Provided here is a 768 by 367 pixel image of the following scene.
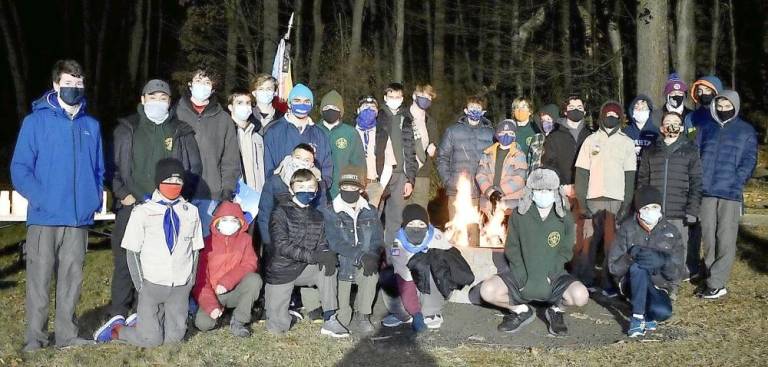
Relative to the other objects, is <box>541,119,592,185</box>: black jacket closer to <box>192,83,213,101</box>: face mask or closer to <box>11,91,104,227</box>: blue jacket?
<box>192,83,213,101</box>: face mask

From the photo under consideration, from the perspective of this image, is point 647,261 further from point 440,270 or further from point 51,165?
point 51,165

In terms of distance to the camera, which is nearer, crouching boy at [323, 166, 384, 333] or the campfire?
crouching boy at [323, 166, 384, 333]

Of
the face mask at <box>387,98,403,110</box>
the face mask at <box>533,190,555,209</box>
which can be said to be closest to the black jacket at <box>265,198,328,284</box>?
the face mask at <box>533,190,555,209</box>

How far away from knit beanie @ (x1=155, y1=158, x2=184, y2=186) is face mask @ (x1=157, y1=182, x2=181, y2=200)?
0.04 m

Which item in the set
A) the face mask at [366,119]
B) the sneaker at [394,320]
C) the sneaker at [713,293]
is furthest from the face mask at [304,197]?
the sneaker at [713,293]

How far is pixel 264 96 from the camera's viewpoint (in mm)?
9422

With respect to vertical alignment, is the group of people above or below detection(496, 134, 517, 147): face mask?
below

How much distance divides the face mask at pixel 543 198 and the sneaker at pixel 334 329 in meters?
2.10

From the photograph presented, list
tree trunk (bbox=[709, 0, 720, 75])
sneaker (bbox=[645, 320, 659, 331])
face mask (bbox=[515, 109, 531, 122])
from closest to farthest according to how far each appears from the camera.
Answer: sneaker (bbox=[645, 320, 659, 331]), face mask (bbox=[515, 109, 531, 122]), tree trunk (bbox=[709, 0, 720, 75])

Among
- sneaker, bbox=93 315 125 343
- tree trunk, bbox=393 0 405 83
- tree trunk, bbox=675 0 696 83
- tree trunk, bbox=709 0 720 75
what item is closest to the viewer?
sneaker, bbox=93 315 125 343

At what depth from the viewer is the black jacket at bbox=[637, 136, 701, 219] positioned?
30.8ft

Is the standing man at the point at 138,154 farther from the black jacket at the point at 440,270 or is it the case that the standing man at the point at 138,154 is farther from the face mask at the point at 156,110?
the black jacket at the point at 440,270

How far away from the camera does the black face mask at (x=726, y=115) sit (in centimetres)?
965

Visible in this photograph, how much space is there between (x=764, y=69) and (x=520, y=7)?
1063 centimetres
